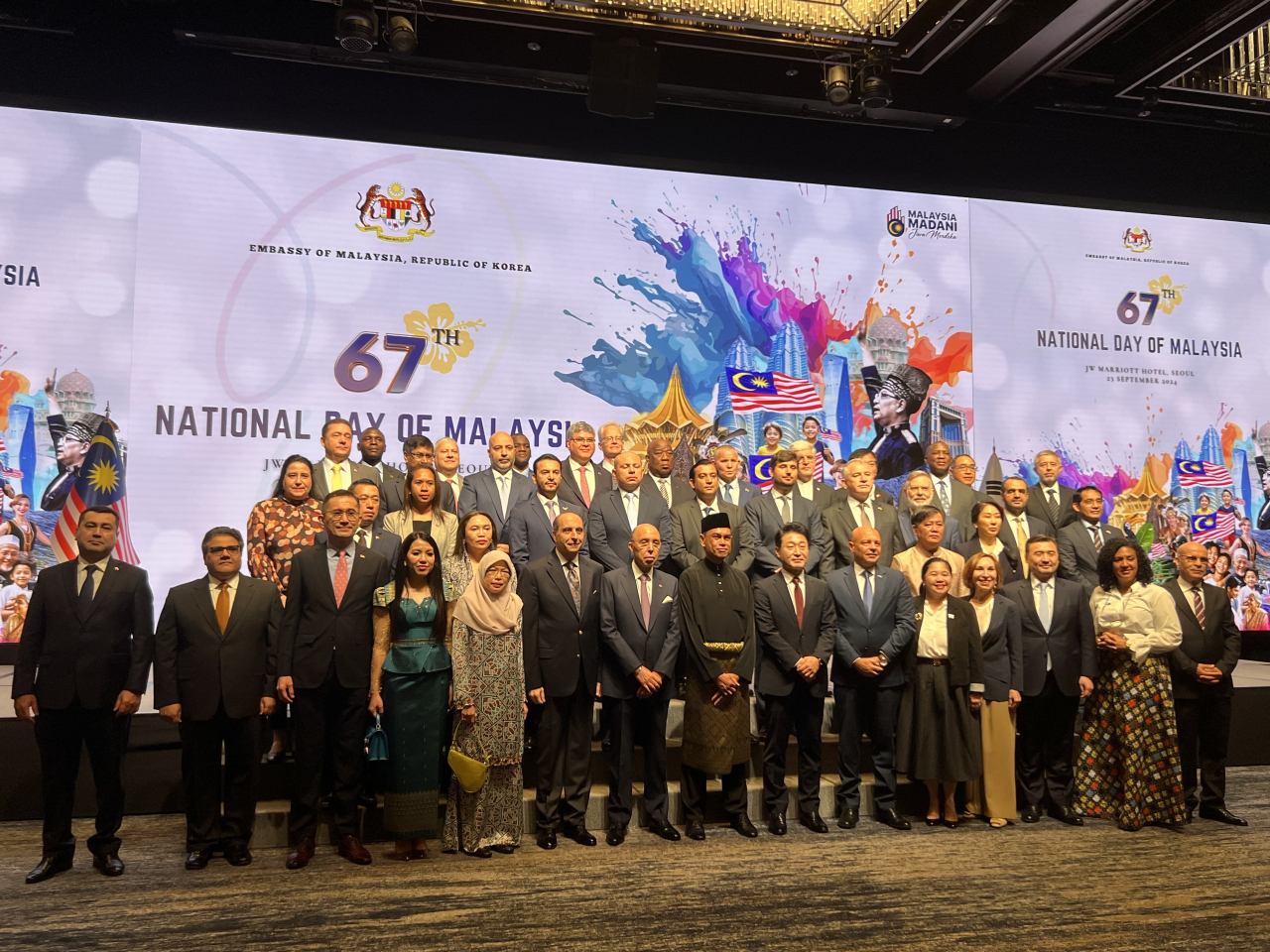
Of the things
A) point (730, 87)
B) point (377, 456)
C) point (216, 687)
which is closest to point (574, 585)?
point (216, 687)

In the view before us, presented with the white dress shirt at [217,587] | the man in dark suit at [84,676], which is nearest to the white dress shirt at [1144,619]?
the white dress shirt at [217,587]

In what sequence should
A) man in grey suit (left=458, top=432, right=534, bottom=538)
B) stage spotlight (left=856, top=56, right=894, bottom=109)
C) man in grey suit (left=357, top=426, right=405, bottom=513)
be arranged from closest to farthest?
man in grey suit (left=458, top=432, right=534, bottom=538)
man in grey suit (left=357, top=426, right=405, bottom=513)
stage spotlight (left=856, top=56, right=894, bottom=109)

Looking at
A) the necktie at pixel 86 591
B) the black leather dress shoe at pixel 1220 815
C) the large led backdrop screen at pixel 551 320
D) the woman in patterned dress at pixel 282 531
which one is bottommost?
the black leather dress shoe at pixel 1220 815

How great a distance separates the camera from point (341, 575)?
4.14 meters

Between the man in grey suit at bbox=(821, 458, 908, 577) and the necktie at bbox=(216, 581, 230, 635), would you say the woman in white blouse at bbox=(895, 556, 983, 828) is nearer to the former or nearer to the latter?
the man in grey suit at bbox=(821, 458, 908, 577)

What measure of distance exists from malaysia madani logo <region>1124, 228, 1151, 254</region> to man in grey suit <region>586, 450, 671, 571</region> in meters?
4.77

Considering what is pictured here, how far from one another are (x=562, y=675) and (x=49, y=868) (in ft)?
7.20

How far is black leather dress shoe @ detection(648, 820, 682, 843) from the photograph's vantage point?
172 inches

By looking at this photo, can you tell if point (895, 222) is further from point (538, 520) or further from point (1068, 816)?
point (1068, 816)

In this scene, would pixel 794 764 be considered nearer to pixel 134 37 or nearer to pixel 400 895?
pixel 400 895

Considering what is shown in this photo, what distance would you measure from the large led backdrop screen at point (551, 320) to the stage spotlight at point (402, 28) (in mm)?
968

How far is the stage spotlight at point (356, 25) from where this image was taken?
5.09 m

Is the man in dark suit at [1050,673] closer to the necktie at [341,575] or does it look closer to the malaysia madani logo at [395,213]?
the necktie at [341,575]

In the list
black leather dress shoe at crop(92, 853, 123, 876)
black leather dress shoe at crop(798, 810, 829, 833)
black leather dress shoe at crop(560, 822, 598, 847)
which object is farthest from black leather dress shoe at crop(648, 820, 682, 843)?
black leather dress shoe at crop(92, 853, 123, 876)
